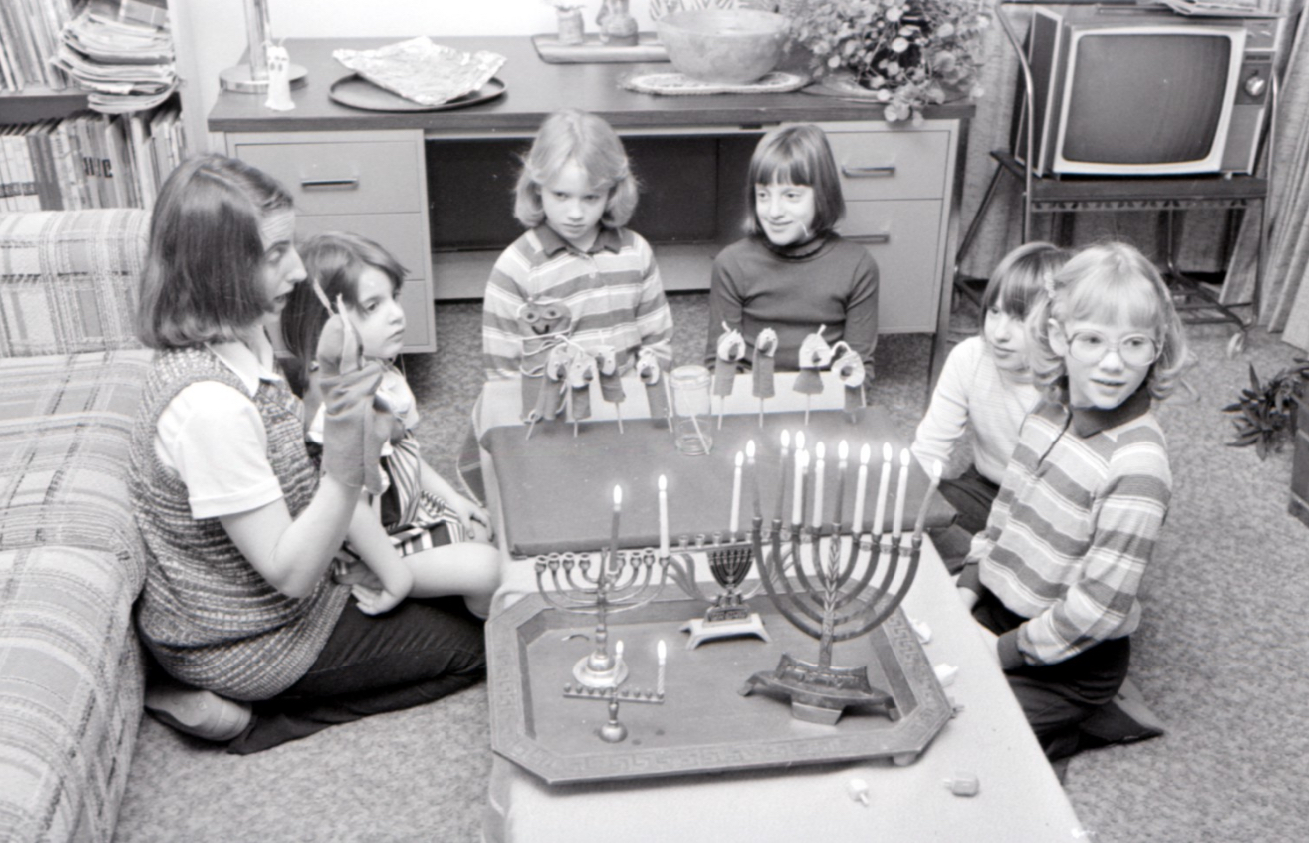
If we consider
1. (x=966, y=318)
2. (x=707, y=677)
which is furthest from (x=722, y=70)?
(x=707, y=677)

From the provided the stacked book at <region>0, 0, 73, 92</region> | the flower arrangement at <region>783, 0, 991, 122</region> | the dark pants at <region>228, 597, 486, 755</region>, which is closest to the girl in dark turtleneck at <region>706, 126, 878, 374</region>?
the flower arrangement at <region>783, 0, 991, 122</region>

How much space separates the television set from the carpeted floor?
99cm

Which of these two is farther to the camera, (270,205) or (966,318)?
(966,318)

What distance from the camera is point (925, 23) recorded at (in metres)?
2.76

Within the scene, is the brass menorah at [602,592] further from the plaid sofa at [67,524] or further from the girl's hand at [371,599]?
the plaid sofa at [67,524]

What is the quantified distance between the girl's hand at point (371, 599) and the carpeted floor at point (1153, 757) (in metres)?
0.20

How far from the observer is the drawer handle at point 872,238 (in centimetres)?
289

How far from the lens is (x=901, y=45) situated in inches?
107

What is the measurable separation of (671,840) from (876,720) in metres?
0.27

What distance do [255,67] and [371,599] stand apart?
1.46m

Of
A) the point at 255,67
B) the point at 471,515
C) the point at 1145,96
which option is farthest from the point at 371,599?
the point at 1145,96

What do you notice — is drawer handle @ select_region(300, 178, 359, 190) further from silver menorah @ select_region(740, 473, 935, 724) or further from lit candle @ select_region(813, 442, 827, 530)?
silver menorah @ select_region(740, 473, 935, 724)

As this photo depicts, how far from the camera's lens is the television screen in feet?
9.57

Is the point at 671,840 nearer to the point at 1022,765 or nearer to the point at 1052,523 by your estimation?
the point at 1022,765
